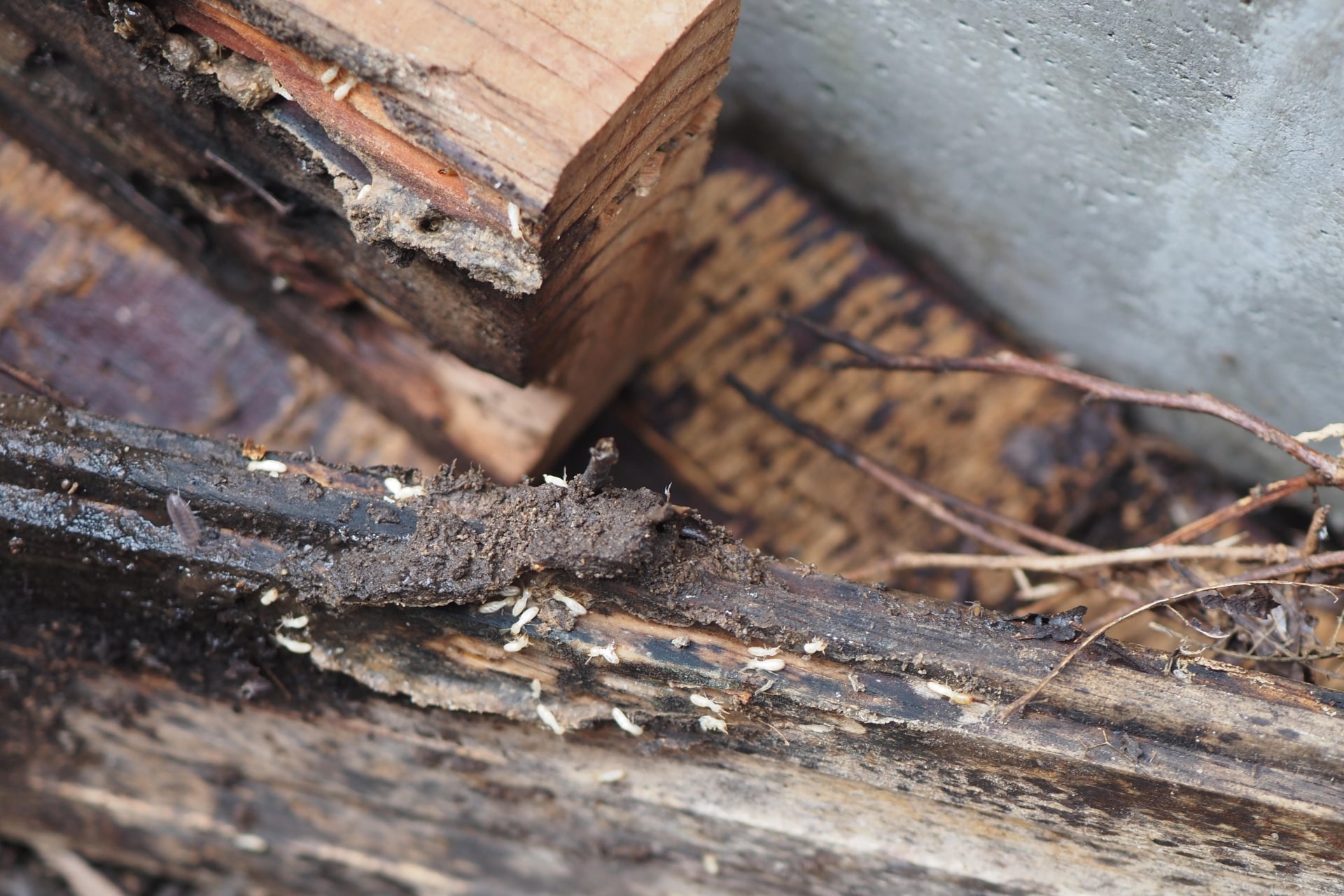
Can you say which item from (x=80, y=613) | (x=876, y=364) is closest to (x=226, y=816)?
(x=80, y=613)

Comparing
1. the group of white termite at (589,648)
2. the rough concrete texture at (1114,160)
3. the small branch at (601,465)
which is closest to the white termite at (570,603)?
the group of white termite at (589,648)

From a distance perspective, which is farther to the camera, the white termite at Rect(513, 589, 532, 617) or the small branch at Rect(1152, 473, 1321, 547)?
the small branch at Rect(1152, 473, 1321, 547)

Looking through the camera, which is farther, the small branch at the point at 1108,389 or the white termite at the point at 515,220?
the small branch at the point at 1108,389

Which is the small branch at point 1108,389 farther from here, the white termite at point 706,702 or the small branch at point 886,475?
the white termite at point 706,702

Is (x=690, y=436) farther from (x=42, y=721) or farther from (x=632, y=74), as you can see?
(x=42, y=721)

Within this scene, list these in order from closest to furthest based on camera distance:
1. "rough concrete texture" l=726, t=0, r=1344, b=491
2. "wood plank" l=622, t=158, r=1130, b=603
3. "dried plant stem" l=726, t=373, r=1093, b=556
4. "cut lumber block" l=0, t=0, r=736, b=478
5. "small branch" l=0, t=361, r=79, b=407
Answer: "cut lumber block" l=0, t=0, r=736, b=478, "rough concrete texture" l=726, t=0, r=1344, b=491, "small branch" l=0, t=361, r=79, b=407, "dried plant stem" l=726, t=373, r=1093, b=556, "wood plank" l=622, t=158, r=1130, b=603

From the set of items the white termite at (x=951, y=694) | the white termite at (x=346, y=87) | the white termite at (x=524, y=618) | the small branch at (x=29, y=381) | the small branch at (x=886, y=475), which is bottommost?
the small branch at (x=29, y=381)

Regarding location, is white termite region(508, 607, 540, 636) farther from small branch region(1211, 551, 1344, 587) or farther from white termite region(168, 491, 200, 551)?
small branch region(1211, 551, 1344, 587)

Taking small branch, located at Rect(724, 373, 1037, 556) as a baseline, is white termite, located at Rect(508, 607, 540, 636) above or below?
below

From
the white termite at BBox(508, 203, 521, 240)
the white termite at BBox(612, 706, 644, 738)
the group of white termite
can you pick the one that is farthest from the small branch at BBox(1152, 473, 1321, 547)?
the white termite at BBox(508, 203, 521, 240)
